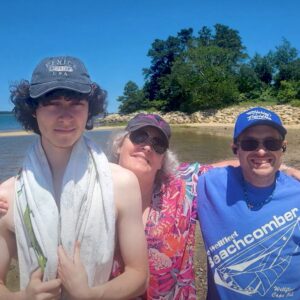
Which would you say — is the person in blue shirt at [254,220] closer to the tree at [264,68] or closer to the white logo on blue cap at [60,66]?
the white logo on blue cap at [60,66]

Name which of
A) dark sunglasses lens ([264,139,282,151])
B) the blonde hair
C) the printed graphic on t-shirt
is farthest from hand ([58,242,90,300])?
dark sunglasses lens ([264,139,282,151])

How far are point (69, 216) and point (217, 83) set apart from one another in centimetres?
3911

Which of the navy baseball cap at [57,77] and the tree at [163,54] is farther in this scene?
the tree at [163,54]

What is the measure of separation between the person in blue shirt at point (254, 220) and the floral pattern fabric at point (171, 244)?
0.14 m

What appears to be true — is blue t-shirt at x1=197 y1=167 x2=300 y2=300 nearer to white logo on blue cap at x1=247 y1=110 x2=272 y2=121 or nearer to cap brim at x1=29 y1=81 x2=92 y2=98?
white logo on blue cap at x1=247 y1=110 x2=272 y2=121

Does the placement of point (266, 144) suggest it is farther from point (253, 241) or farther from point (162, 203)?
point (162, 203)

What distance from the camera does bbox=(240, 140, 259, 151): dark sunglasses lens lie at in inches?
98.4

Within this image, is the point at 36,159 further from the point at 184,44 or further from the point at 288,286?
the point at 184,44

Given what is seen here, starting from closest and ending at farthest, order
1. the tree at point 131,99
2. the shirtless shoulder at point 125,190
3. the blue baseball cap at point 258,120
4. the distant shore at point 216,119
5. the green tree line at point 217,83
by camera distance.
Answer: the shirtless shoulder at point 125,190 < the blue baseball cap at point 258,120 < the distant shore at point 216,119 < the green tree line at point 217,83 < the tree at point 131,99

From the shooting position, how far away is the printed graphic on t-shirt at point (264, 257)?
235 cm

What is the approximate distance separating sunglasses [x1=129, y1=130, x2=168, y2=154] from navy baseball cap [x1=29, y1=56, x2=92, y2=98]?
0.77 metres

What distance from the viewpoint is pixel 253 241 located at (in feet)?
7.84

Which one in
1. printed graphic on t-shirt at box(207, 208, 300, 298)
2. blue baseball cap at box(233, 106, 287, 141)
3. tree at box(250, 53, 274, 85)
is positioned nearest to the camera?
printed graphic on t-shirt at box(207, 208, 300, 298)

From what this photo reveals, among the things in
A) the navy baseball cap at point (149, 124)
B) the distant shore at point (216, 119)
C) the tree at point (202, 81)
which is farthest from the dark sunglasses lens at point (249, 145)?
the tree at point (202, 81)
